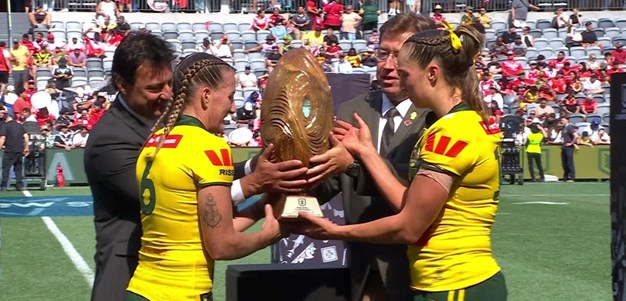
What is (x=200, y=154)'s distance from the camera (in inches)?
141

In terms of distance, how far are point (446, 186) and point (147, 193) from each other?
1.03 metres

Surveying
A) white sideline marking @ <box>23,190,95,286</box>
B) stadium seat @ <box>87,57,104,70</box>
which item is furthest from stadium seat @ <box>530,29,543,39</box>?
white sideline marking @ <box>23,190,95,286</box>

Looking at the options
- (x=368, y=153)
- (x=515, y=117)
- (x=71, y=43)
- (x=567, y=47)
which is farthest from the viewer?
(x=567, y=47)

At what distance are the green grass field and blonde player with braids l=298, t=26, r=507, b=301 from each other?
19.0 ft

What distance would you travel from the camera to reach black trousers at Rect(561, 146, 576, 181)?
25.6 meters

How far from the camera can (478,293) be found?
365 cm

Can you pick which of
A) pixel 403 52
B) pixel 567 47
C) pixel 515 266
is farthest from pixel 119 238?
pixel 567 47

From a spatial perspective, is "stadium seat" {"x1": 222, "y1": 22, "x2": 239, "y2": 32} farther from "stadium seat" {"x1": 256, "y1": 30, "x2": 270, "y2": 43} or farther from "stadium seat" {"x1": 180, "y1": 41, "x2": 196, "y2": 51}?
"stadium seat" {"x1": 180, "y1": 41, "x2": 196, "y2": 51}

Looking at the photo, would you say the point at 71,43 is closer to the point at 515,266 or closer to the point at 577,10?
the point at 577,10

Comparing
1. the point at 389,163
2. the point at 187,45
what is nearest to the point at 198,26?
the point at 187,45

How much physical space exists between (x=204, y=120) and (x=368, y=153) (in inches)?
23.8

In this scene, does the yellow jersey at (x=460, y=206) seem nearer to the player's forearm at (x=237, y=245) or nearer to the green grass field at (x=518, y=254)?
the player's forearm at (x=237, y=245)

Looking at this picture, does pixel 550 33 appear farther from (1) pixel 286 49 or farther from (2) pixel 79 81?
(2) pixel 79 81

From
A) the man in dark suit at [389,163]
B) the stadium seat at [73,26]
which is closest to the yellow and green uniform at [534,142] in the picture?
the stadium seat at [73,26]
